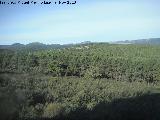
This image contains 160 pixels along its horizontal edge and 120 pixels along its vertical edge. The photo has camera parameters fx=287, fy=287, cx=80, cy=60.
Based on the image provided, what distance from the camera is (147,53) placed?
110188mm

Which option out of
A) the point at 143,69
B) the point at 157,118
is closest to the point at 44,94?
the point at 157,118

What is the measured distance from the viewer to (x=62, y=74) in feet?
246

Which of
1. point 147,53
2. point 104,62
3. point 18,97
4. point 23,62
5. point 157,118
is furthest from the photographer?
point 147,53

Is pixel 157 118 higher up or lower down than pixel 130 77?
higher up

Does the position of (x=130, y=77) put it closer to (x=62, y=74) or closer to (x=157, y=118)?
(x=62, y=74)

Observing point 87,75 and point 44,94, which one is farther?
point 87,75

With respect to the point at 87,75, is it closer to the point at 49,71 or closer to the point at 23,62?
the point at 49,71

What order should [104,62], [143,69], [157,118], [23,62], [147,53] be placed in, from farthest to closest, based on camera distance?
[147,53] → [23,62] → [104,62] → [143,69] → [157,118]

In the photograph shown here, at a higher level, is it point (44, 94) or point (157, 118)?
point (157, 118)

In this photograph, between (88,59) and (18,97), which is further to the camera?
(88,59)

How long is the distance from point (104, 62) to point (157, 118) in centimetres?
5497

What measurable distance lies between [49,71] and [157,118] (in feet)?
196

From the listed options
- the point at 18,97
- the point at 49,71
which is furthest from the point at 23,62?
the point at 18,97

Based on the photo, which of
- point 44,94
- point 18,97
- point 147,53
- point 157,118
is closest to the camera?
point 157,118
